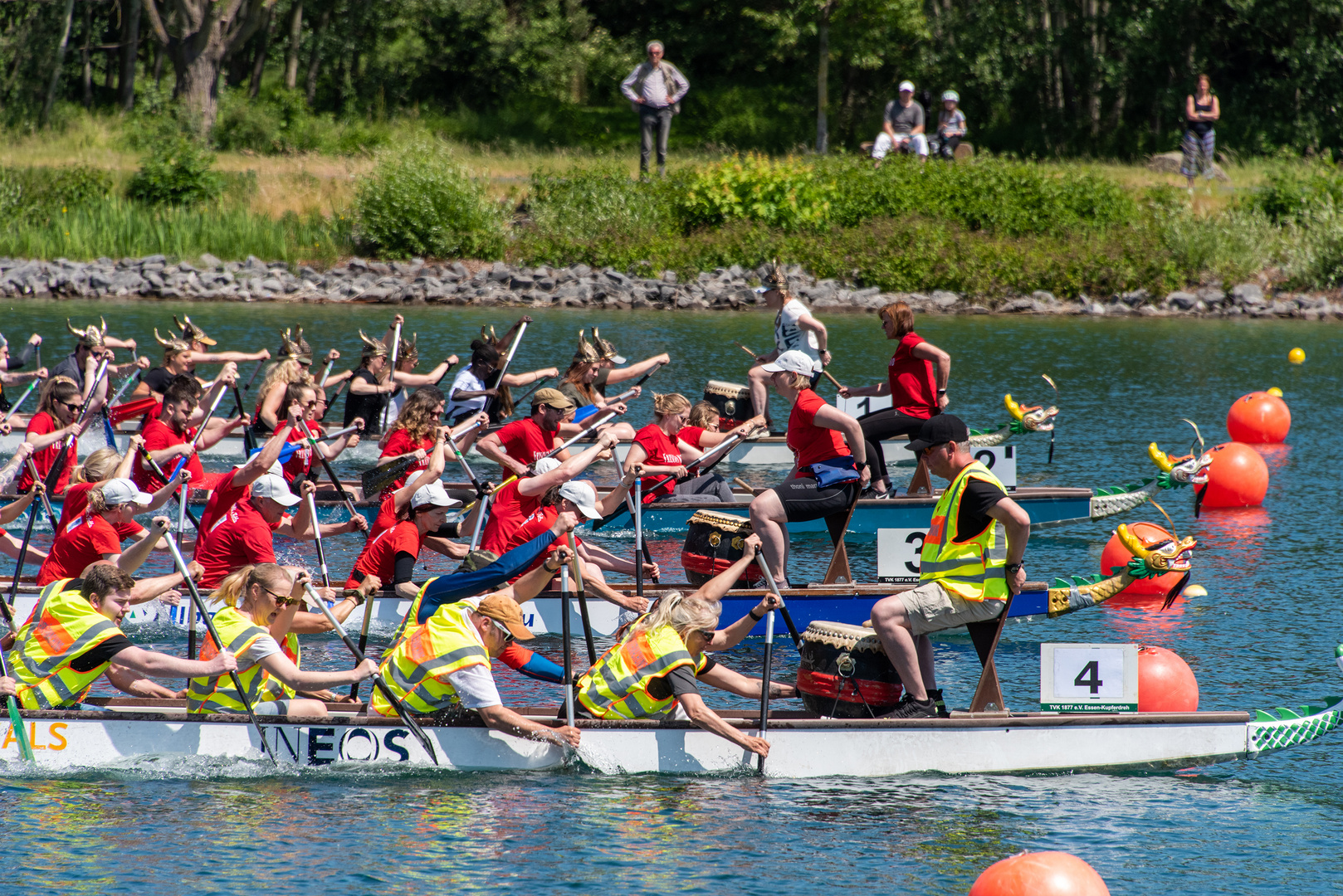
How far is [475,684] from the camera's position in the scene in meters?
8.22

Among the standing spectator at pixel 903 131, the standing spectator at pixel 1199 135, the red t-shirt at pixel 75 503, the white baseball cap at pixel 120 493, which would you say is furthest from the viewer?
the standing spectator at pixel 1199 135

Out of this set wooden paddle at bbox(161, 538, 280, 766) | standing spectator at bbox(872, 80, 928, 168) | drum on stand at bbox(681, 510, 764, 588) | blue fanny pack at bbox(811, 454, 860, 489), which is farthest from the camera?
standing spectator at bbox(872, 80, 928, 168)

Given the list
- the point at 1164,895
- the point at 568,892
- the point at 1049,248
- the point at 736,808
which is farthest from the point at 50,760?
the point at 1049,248

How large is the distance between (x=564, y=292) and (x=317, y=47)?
24941 millimetres

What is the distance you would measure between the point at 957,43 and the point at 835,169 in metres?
14.3

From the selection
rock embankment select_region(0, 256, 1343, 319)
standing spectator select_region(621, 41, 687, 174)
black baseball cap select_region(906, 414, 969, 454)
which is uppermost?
standing spectator select_region(621, 41, 687, 174)

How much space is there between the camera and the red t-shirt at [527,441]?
40.3 ft

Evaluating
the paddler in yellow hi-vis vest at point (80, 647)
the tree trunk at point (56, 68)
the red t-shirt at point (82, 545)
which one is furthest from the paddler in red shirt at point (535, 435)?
the tree trunk at point (56, 68)

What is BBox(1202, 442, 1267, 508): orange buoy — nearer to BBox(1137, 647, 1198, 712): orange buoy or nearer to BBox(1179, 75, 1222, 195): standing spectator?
BBox(1137, 647, 1198, 712): orange buoy

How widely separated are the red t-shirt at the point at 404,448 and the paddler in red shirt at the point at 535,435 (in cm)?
70

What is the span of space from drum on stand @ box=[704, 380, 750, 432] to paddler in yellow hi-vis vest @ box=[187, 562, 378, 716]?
8592 mm

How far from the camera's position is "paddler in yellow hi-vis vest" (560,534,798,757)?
322 inches

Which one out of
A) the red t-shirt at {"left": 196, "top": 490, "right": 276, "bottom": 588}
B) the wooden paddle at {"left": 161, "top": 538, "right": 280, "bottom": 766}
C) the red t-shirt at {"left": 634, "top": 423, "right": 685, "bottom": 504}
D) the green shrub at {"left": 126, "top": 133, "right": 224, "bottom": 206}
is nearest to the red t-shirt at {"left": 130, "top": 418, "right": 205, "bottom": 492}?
the red t-shirt at {"left": 196, "top": 490, "right": 276, "bottom": 588}

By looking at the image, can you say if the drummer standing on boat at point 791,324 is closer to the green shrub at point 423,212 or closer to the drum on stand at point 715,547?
the drum on stand at point 715,547
